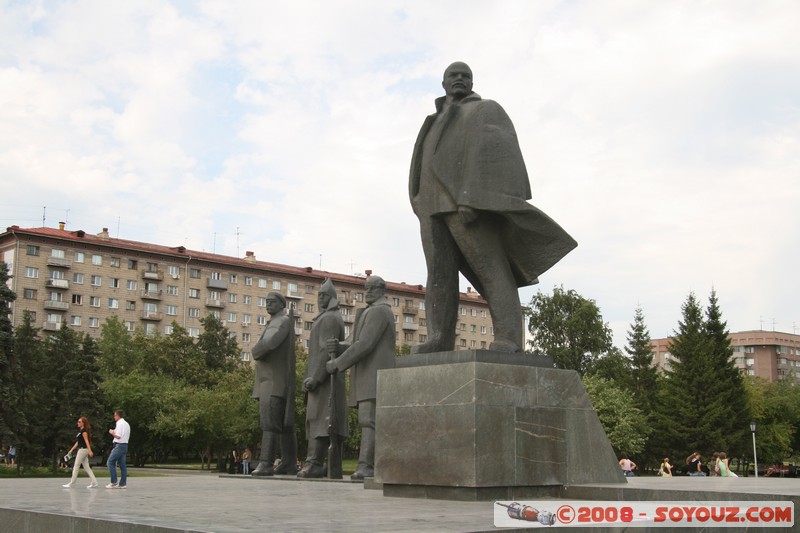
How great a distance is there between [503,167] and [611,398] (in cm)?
5137

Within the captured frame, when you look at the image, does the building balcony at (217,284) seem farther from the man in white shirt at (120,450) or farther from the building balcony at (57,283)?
the man in white shirt at (120,450)

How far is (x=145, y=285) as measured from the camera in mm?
88938

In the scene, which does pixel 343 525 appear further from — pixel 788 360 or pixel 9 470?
pixel 788 360

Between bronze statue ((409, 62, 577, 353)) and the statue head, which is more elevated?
the statue head

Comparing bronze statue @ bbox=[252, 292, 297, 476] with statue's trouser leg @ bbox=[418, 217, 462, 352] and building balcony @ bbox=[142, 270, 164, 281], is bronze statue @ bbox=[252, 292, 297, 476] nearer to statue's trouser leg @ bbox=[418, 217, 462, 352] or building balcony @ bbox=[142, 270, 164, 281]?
statue's trouser leg @ bbox=[418, 217, 462, 352]

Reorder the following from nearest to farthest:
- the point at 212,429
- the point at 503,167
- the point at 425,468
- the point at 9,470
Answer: the point at 425,468 → the point at 503,167 → the point at 9,470 → the point at 212,429

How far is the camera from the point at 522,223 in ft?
31.9

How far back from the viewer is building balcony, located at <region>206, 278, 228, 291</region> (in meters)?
93.0

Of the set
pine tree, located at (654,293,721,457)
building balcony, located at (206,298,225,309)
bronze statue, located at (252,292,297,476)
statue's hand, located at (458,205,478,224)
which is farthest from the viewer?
building balcony, located at (206,298,225,309)

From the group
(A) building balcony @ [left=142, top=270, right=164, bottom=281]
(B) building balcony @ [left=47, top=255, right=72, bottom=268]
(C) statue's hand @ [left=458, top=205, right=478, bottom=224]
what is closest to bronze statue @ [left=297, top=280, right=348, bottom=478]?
(C) statue's hand @ [left=458, top=205, right=478, bottom=224]

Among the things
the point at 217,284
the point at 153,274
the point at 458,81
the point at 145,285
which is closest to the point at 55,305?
the point at 145,285

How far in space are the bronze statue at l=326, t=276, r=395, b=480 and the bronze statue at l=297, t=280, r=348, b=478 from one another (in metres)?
0.57

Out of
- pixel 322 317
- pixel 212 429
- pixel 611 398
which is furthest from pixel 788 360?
pixel 322 317

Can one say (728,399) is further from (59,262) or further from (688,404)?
(59,262)
